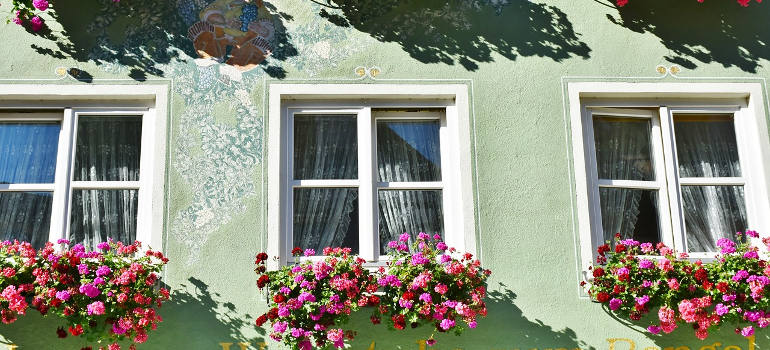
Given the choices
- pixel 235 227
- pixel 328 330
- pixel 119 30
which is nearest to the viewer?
pixel 328 330

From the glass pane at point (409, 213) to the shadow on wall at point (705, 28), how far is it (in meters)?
2.29

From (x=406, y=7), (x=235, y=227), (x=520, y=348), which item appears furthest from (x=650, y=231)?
(x=235, y=227)

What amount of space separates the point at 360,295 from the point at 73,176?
8.69ft

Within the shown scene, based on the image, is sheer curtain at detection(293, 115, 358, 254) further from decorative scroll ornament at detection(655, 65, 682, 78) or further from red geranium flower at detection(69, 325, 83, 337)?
decorative scroll ornament at detection(655, 65, 682, 78)

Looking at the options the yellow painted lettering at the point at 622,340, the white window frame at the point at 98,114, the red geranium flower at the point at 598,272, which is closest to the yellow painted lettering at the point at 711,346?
the yellow painted lettering at the point at 622,340

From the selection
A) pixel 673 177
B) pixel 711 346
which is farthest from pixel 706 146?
pixel 711 346

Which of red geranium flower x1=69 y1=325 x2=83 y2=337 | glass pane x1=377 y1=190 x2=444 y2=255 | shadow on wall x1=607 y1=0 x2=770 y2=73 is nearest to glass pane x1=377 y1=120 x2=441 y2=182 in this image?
glass pane x1=377 y1=190 x2=444 y2=255

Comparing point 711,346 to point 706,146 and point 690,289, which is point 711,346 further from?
point 706,146

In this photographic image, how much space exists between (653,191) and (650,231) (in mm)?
355

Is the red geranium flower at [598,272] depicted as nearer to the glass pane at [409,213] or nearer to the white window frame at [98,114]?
the glass pane at [409,213]

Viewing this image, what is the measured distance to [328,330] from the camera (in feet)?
20.8

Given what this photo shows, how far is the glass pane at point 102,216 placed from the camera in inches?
275

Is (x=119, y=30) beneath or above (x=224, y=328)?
above

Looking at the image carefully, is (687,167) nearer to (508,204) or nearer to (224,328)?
(508,204)
